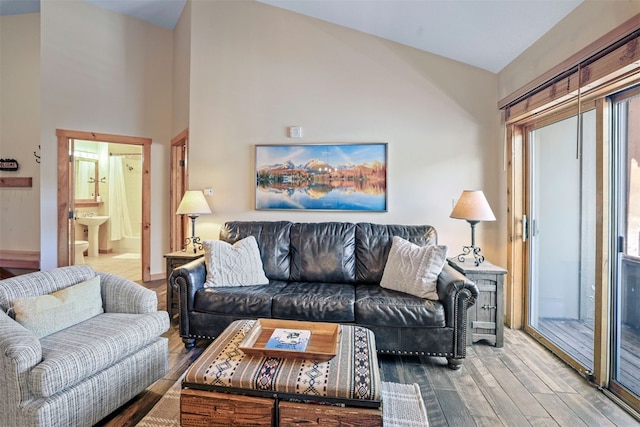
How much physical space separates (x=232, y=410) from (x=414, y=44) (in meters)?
3.52

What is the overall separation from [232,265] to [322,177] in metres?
1.36

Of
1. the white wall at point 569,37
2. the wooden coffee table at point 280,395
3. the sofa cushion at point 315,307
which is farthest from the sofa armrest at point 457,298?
the white wall at point 569,37

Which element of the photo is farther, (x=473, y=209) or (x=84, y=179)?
(x=84, y=179)

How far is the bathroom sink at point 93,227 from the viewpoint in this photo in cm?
616

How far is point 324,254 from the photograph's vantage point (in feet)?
9.94

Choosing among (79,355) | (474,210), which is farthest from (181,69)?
(474,210)

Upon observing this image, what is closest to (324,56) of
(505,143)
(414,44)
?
(414,44)

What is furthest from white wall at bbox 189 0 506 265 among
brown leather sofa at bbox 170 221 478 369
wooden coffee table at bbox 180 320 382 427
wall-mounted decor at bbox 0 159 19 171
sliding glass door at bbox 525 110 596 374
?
wall-mounted decor at bbox 0 159 19 171

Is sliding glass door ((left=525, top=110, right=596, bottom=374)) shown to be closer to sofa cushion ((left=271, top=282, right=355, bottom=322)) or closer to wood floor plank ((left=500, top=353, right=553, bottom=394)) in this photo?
wood floor plank ((left=500, top=353, right=553, bottom=394))

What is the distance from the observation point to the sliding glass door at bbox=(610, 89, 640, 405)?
197 cm

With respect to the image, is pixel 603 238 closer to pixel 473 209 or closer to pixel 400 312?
pixel 473 209

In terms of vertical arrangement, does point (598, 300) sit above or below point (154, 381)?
above

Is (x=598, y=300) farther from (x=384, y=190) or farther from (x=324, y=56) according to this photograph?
(x=324, y=56)

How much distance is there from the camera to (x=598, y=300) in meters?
2.13
